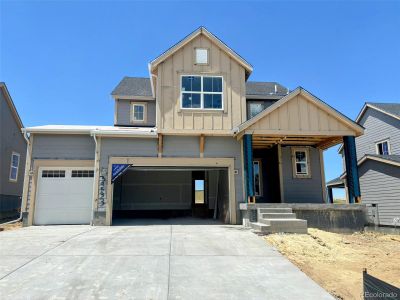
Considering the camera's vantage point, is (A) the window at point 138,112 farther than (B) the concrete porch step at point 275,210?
Yes

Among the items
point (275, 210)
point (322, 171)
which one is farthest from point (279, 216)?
point (322, 171)

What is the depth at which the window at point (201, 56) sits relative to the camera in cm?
1424

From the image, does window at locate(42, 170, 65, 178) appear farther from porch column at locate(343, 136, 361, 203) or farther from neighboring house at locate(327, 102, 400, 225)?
neighboring house at locate(327, 102, 400, 225)

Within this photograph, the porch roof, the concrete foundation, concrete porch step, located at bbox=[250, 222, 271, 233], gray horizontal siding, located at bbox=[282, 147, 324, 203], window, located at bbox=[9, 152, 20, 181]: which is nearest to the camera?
concrete porch step, located at bbox=[250, 222, 271, 233]

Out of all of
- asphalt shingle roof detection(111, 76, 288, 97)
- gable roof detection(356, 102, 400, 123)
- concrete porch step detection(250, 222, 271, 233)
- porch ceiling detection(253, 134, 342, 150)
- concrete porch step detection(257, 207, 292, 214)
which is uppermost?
asphalt shingle roof detection(111, 76, 288, 97)

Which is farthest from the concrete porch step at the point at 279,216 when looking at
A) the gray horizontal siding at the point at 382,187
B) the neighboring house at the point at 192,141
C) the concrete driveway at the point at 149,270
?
the gray horizontal siding at the point at 382,187

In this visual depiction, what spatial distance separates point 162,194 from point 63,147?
25.3 feet

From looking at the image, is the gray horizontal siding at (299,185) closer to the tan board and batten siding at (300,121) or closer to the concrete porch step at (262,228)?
the tan board and batten siding at (300,121)

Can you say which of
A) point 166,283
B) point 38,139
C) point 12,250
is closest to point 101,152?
Result: point 38,139

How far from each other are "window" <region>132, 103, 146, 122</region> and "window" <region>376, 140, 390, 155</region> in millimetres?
17586

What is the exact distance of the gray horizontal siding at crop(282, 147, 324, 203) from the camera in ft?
49.0

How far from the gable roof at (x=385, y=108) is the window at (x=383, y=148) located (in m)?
2.10

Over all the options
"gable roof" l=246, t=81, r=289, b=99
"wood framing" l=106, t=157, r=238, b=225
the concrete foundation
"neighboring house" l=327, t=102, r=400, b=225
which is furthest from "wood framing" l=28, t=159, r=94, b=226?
"neighboring house" l=327, t=102, r=400, b=225

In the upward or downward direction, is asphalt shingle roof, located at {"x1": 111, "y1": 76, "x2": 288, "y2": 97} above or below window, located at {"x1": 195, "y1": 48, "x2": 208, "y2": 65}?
above
